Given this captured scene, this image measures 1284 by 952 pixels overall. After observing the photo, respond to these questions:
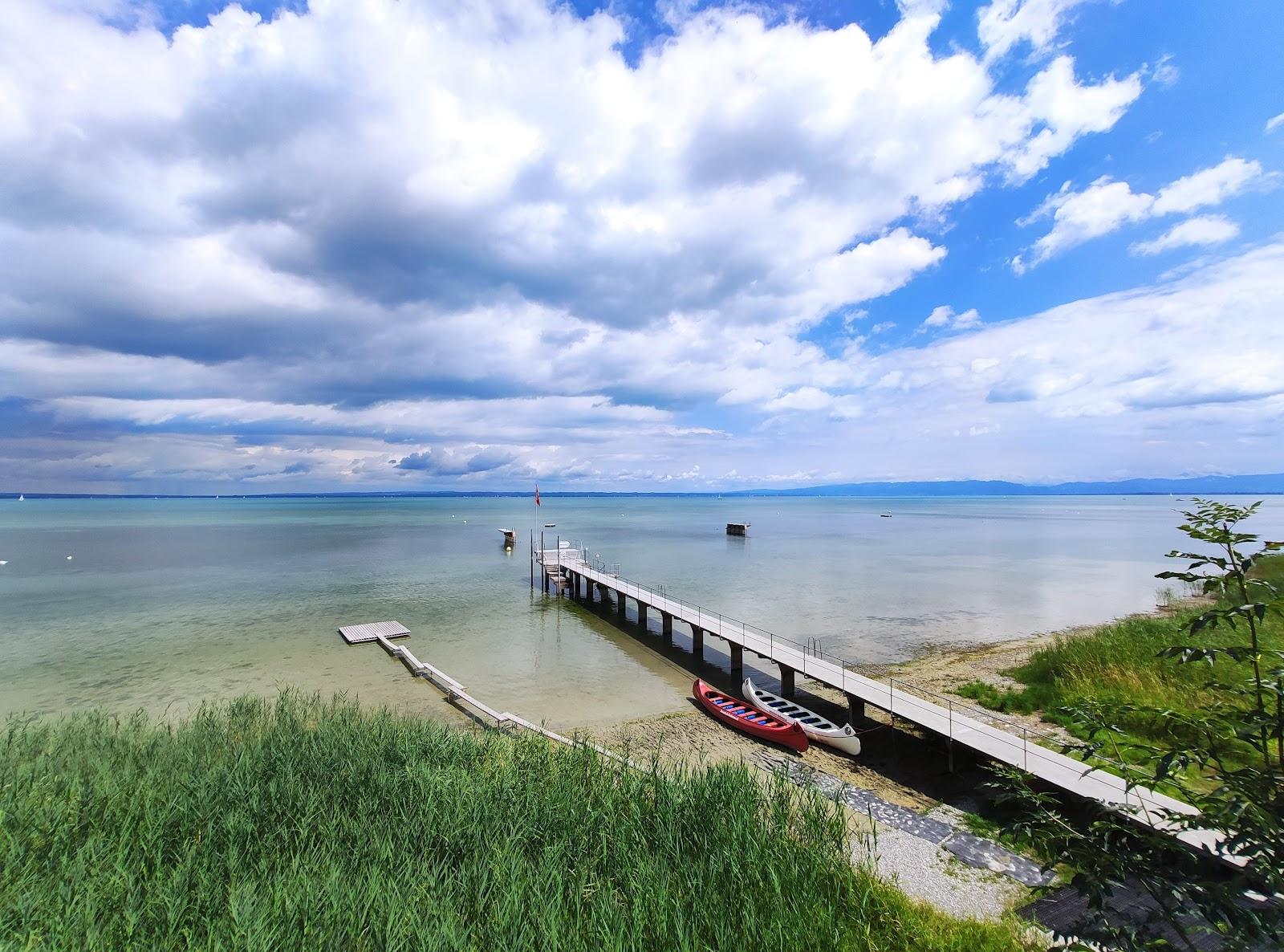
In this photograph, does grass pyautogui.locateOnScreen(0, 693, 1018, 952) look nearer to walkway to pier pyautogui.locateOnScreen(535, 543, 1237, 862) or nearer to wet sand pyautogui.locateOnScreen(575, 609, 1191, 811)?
wet sand pyautogui.locateOnScreen(575, 609, 1191, 811)

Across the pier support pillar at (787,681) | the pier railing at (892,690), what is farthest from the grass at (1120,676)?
the pier support pillar at (787,681)

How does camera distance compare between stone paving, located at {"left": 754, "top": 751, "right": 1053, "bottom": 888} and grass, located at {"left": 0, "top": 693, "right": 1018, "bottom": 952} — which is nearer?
grass, located at {"left": 0, "top": 693, "right": 1018, "bottom": 952}

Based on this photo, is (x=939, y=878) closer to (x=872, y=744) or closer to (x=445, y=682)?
(x=872, y=744)

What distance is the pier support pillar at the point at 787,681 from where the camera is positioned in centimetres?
2059

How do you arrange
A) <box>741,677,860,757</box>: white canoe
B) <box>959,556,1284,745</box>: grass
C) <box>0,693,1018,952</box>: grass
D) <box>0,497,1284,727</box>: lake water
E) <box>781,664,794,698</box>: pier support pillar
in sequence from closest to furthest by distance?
<box>0,693,1018,952</box>: grass
<box>959,556,1284,745</box>: grass
<box>741,677,860,757</box>: white canoe
<box>781,664,794,698</box>: pier support pillar
<box>0,497,1284,727</box>: lake water

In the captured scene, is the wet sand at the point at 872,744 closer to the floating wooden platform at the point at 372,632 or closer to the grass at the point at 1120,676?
the grass at the point at 1120,676

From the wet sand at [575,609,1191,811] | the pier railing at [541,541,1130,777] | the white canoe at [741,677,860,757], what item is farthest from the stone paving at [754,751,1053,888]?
the pier railing at [541,541,1130,777]

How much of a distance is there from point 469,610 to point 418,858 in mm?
28885

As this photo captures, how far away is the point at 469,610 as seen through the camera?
3600 cm

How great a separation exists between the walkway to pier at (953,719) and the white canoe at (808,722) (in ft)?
3.49

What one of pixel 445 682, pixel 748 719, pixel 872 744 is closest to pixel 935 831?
pixel 872 744

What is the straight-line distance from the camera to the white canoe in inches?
621

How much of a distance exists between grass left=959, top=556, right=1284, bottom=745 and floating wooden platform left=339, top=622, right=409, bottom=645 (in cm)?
2459

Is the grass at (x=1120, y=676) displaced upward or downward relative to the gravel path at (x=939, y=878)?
upward
